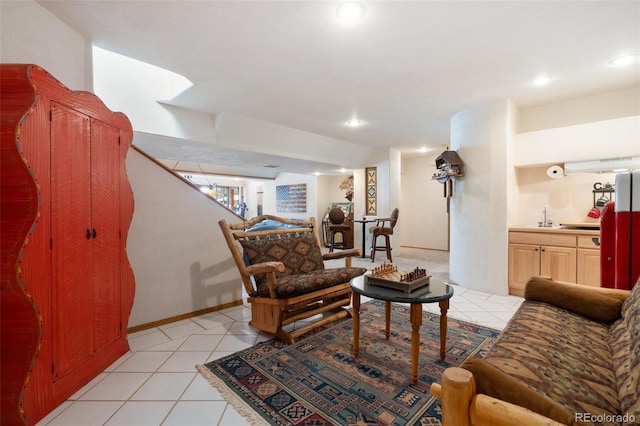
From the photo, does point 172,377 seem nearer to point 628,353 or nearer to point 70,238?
point 70,238

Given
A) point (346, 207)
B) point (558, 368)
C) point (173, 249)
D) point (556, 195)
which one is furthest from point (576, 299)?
point (346, 207)

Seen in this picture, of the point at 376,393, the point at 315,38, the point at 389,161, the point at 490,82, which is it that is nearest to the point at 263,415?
the point at 376,393

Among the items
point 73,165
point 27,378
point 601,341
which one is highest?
point 73,165

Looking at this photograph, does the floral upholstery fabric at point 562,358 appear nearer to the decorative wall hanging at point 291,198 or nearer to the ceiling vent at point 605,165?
the ceiling vent at point 605,165

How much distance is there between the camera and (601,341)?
1435 millimetres

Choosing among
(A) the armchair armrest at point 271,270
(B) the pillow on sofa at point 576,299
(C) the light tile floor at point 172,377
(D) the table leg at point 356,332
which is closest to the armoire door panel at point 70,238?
(C) the light tile floor at point 172,377

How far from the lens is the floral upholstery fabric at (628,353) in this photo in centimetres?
87

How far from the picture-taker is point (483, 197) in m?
3.78

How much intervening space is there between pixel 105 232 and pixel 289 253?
151 cm

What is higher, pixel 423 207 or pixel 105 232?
pixel 423 207

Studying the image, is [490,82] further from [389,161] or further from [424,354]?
[389,161]

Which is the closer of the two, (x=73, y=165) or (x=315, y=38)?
(x=73, y=165)

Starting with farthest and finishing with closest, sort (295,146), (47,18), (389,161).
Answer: (389,161)
(295,146)
(47,18)

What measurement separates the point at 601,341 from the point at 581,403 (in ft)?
2.40
